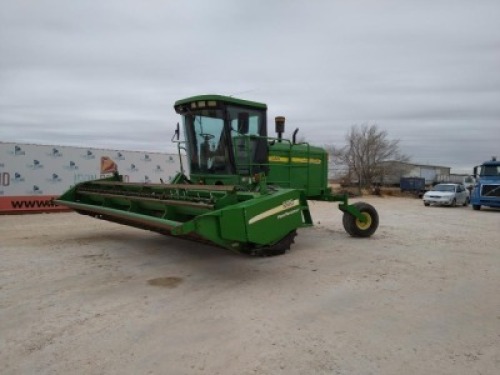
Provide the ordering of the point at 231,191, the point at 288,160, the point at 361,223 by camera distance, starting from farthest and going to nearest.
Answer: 1. the point at 361,223
2. the point at 288,160
3. the point at 231,191

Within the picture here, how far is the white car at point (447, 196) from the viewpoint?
23.6m

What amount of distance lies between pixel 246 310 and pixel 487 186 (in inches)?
774

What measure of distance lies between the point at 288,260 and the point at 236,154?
2237mm

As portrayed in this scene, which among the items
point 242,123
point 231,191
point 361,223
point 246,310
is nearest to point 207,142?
point 242,123

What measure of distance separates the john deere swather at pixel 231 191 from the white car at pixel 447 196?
1556 cm

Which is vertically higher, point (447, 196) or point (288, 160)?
point (288, 160)

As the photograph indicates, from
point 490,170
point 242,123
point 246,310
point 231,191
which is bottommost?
point 246,310

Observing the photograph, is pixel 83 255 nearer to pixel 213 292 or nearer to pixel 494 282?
pixel 213 292

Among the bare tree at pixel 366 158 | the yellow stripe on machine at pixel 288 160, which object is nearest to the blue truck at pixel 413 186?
the bare tree at pixel 366 158

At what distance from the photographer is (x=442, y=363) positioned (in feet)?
11.6

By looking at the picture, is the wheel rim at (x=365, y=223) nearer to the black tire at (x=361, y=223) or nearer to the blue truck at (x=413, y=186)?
the black tire at (x=361, y=223)

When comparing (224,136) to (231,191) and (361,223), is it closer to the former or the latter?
(231,191)

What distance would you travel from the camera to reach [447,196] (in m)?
23.6

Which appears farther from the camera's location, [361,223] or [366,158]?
[366,158]
